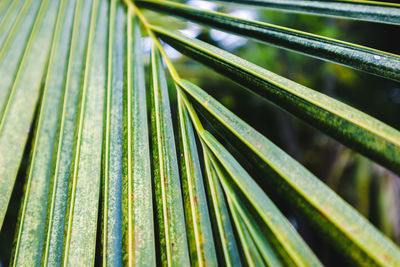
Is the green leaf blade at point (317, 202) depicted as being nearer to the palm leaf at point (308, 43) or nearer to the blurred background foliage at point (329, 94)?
the palm leaf at point (308, 43)

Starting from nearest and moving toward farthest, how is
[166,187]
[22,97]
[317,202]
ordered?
[317,202] → [166,187] → [22,97]

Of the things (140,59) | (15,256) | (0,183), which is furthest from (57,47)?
(15,256)

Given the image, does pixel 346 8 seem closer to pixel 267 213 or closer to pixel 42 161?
pixel 267 213

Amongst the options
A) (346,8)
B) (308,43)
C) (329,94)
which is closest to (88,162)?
(308,43)

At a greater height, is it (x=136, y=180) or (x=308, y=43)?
(x=308, y=43)

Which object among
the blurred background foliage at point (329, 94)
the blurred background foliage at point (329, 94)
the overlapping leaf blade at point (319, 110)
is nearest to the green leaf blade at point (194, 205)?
the overlapping leaf blade at point (319, 110)

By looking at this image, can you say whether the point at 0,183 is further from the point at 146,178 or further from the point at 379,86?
the point at 379,86

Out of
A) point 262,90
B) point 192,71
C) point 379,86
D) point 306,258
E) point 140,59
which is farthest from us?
point 379,86

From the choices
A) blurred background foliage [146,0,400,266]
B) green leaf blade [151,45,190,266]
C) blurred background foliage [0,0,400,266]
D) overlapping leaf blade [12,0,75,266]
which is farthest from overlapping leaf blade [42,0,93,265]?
blurred background foliage [146,0,400,266]

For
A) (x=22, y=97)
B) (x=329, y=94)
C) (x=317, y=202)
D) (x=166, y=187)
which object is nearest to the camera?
(x=317, y=202)
